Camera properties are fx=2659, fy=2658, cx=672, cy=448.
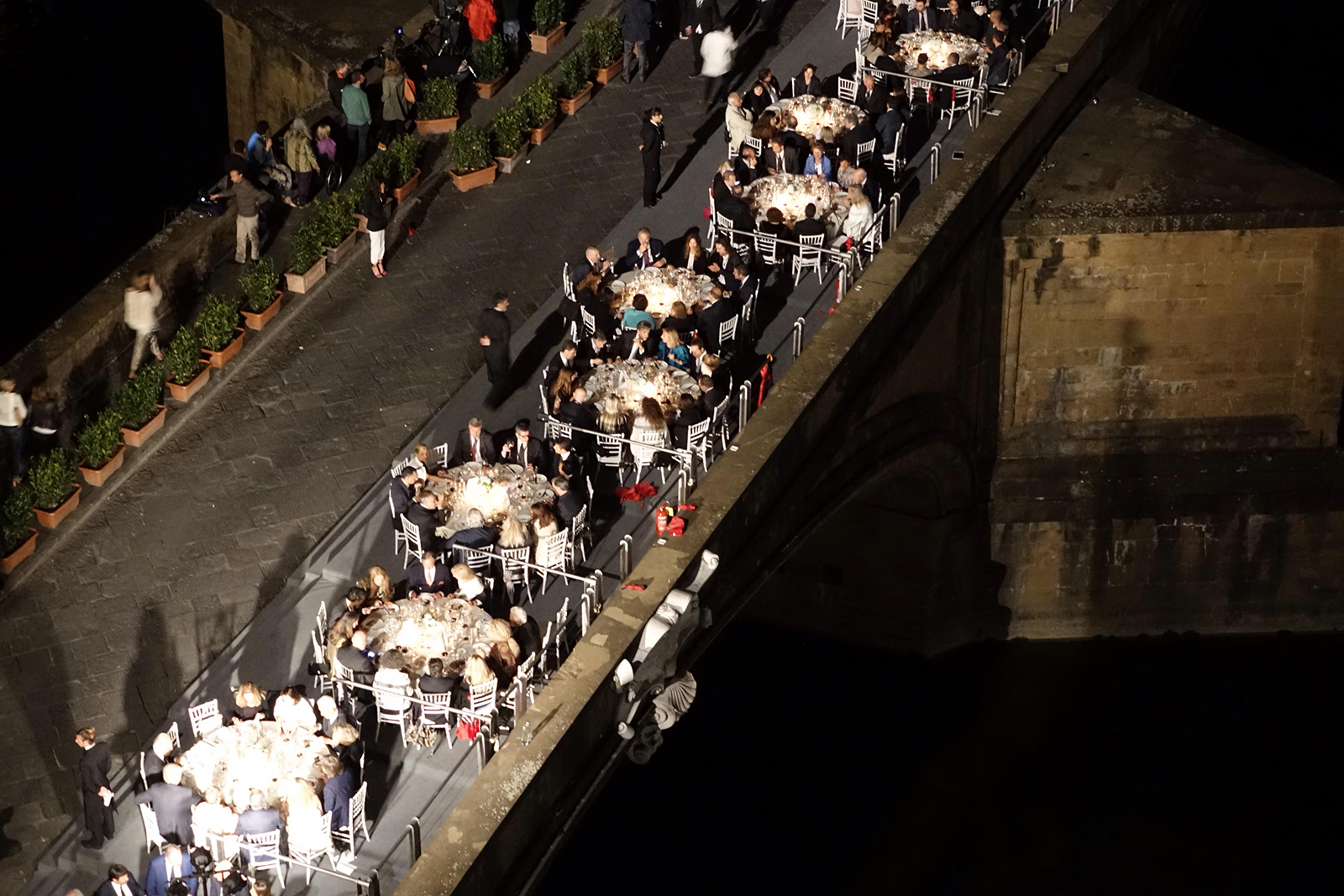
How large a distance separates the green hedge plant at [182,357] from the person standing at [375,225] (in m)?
2.63

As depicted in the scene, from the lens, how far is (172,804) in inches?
877

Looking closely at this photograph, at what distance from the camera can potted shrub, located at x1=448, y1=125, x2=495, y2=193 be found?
30.6 m

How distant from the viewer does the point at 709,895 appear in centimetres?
3117

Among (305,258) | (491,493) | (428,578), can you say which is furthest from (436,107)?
(428,578)

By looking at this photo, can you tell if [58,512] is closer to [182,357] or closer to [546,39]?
[182,357]

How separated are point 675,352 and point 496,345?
1815 millimetres

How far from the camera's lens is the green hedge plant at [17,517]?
25.4 metres

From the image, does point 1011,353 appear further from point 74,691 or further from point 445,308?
point 74,691

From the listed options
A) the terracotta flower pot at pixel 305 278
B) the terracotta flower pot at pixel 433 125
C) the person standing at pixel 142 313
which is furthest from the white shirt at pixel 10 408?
the terracotta flower pot at pixel 433 125

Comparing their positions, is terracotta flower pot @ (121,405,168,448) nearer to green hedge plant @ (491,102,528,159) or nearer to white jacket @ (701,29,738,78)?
green hedge plant @ (491,102,528,159)

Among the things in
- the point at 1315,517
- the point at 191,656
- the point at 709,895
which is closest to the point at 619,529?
the point at 191,656

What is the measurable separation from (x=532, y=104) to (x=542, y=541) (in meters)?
8.25

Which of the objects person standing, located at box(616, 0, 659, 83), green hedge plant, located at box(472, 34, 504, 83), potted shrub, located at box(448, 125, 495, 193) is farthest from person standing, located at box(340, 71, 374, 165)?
person standing, located at box(616, 0, 659, 83)

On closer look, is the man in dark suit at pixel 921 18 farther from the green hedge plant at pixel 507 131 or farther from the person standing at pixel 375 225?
the person standing at pixel 375 225
